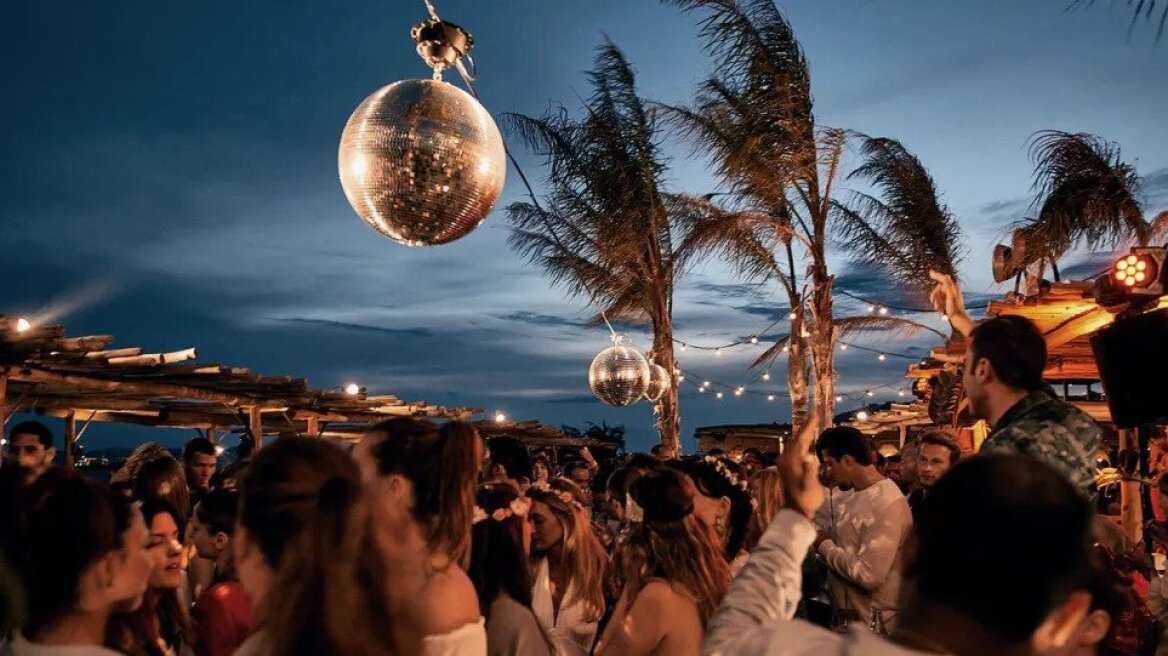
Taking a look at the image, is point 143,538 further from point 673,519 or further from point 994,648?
point 994,648

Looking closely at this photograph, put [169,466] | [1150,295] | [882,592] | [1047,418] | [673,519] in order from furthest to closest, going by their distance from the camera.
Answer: [1150,295]
[169,466]
[882,592]
[673,519]
[1047,418]

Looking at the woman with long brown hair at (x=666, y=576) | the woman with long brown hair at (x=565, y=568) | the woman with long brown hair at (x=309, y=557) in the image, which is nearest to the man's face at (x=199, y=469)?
the woman with long brown hair at (x=565, y=568)

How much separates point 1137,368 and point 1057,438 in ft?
11.3

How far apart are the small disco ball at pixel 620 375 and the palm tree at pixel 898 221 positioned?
6186 mm

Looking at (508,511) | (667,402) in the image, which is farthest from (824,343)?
(508,511)

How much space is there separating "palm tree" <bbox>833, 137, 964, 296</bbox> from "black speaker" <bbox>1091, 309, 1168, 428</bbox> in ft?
32.4

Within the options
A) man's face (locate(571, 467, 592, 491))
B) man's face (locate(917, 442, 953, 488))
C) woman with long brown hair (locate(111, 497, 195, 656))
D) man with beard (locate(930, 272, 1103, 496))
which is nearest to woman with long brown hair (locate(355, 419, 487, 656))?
woman with long brown hair (locate(111, 497, 195, 656))

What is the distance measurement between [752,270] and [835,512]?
443 inches

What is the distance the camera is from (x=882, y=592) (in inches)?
199

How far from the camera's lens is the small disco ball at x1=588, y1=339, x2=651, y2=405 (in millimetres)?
11344

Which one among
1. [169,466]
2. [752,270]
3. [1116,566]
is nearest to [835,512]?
[1116,566]

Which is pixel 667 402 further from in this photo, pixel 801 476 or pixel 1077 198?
pixel 801 476

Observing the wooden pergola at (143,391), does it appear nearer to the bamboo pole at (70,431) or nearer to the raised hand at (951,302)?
the bamboo pole at (70,431)

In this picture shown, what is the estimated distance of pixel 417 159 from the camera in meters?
4.14
